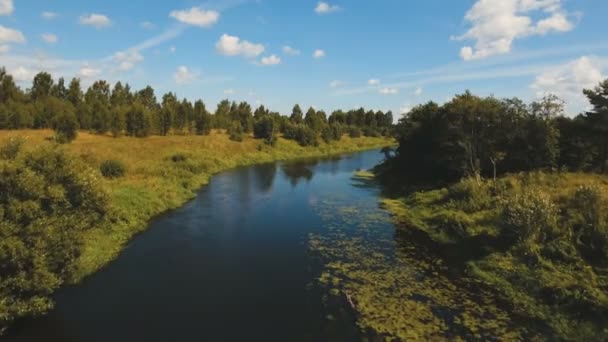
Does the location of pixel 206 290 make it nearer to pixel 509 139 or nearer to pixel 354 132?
pixel 509 139

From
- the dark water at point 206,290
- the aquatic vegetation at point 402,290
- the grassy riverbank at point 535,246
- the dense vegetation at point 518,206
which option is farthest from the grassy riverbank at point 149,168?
the grassy riverbank at point 535,246

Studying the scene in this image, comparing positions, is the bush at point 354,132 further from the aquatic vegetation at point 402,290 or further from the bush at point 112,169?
the aquatic vegetation at point 402,290

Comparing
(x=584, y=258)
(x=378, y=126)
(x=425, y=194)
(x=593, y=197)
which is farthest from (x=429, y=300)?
(x=378, y=126)

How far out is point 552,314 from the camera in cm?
Answer: 1770

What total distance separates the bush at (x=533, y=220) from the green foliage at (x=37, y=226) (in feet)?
78.0

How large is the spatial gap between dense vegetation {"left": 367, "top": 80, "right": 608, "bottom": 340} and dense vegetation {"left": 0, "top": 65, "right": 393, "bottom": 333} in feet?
47.8

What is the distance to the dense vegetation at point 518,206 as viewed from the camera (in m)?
18.4

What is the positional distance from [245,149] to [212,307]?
70778 mm

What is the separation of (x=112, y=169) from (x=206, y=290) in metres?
29.0

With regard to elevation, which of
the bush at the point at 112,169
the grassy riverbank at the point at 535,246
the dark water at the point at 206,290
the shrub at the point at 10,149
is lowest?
the dark water at the point at 206,290

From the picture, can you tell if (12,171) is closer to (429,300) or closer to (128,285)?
(128,285)

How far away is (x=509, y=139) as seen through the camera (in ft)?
132

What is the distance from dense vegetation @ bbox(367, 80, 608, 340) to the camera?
18391 millimetres

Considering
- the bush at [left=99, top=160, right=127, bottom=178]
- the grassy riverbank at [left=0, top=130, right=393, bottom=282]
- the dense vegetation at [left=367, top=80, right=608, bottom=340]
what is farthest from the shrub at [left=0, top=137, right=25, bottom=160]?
the bush at [left=99, top=160, right=127, bottom=178]
